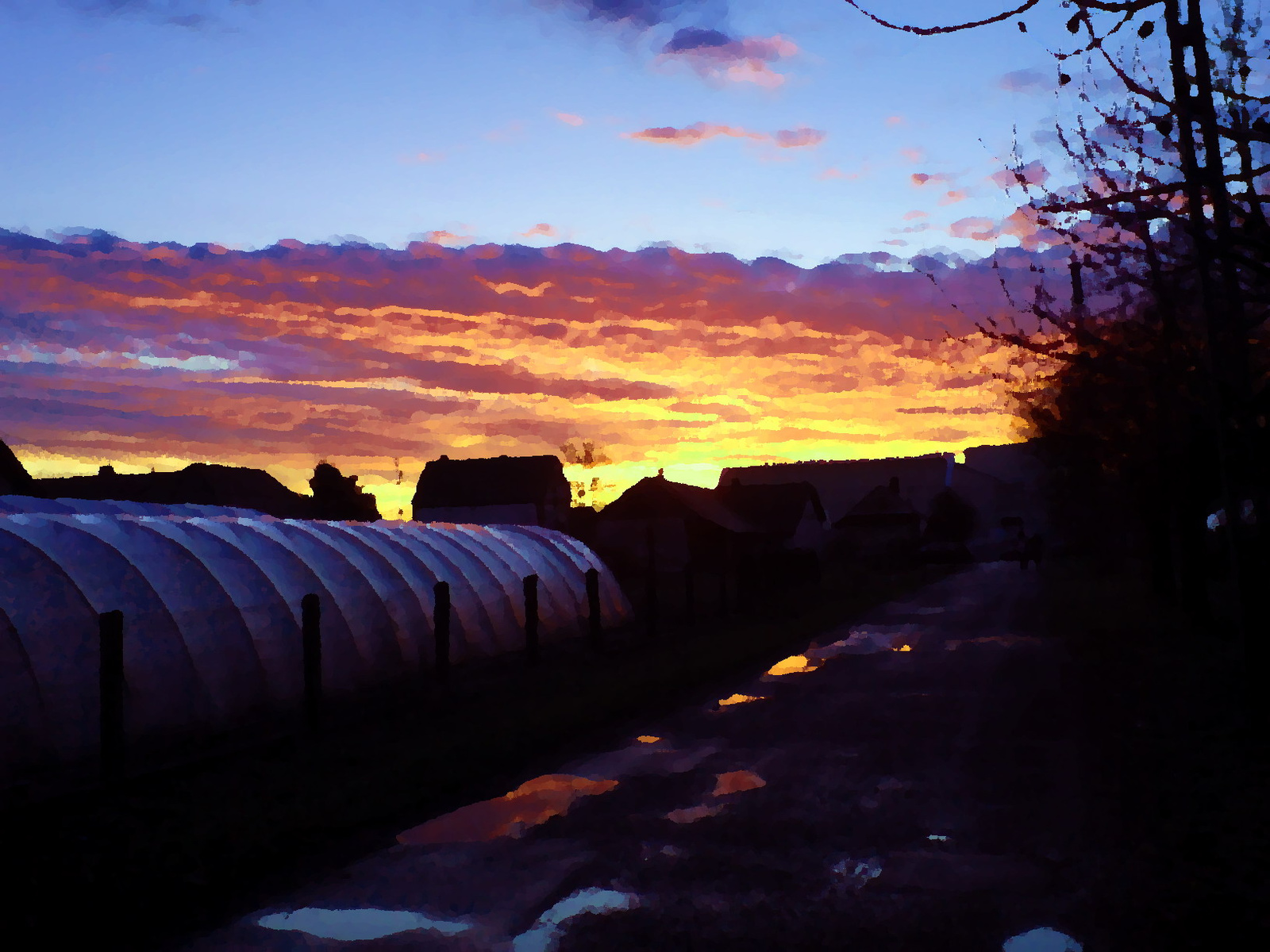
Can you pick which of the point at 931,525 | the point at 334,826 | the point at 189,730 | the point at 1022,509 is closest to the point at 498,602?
the point at 189,730

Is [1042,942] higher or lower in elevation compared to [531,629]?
higher

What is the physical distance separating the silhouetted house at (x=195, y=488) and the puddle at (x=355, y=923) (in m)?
81.4

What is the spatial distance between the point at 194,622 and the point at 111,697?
14.4ft

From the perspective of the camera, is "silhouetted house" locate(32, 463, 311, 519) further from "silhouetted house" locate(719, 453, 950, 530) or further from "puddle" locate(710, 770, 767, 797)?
"puddle" locate(710, 770, 767, 797)

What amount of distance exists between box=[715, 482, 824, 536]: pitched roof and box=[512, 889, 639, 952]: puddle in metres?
86.3

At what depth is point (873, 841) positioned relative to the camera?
8.56m

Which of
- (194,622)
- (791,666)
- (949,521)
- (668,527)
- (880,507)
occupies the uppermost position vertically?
(194,622)

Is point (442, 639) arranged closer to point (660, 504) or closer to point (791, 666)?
point (791, 666)

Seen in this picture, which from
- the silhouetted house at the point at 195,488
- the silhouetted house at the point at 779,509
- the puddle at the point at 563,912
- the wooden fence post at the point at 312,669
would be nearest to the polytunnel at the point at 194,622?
the wooden fence post at the point at 312,669

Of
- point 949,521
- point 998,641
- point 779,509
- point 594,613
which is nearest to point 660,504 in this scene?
point 779,509

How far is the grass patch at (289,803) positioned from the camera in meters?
7.77

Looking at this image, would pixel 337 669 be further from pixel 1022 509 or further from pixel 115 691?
pixel 1022 509

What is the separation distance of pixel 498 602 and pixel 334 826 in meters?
17.8

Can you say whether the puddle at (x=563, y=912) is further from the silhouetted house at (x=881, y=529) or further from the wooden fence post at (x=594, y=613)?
the silhouetted house at (x=881, y=529)
